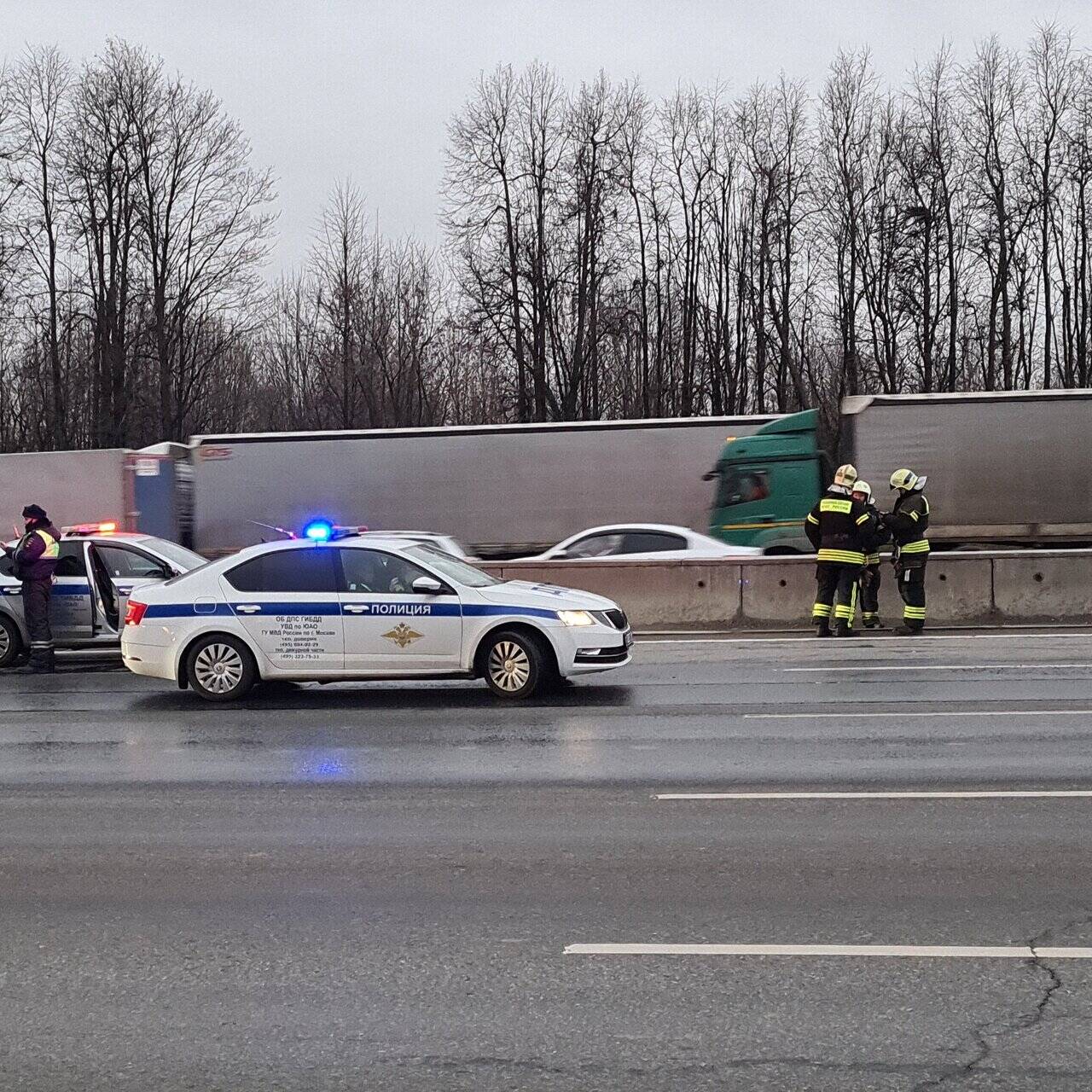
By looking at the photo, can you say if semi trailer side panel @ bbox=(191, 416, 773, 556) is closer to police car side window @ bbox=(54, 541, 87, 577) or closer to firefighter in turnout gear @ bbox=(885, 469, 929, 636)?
firefighter in turnout gear @ bbox=(885, 469, 929, 636)

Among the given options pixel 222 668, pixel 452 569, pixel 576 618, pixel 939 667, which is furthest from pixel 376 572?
pixel 939 667

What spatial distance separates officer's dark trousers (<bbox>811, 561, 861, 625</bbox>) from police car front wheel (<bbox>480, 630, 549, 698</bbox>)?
19.8 ft

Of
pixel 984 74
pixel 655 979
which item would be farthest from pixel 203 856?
pixel 984 74

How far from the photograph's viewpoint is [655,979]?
4.63 m

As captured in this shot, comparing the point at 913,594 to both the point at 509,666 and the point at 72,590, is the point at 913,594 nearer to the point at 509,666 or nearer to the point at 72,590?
the point at 509,666

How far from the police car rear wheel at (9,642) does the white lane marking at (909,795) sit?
10.7 metres

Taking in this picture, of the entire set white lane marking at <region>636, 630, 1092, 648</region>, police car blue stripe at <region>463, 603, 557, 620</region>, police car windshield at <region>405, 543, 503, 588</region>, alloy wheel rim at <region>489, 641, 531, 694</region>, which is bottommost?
white lane marking at <region>636, 630, 1092, 648</region>

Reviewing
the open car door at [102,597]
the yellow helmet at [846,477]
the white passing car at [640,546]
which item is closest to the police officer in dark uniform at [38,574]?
the open car door at [102,597]

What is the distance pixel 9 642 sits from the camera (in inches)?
626

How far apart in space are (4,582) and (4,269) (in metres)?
31.4

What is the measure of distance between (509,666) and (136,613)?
140 inches

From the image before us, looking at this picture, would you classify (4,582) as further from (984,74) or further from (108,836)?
(984,74)

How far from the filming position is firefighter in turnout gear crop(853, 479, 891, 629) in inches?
656

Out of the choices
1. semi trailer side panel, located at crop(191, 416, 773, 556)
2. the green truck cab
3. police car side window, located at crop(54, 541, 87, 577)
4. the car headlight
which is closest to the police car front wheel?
the car headlight
